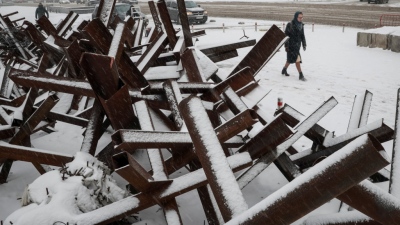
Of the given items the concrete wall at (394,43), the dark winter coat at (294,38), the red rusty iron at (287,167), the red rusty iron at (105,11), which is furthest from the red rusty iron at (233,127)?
the concrete wall at (394,43)

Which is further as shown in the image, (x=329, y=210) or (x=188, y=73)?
(x=188, y=73)

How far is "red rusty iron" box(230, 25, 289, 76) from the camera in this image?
3789mm

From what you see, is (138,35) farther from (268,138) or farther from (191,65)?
(268,138)

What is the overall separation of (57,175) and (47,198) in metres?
0.24

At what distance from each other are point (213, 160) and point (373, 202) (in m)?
0.81

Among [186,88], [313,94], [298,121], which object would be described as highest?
[186,88]

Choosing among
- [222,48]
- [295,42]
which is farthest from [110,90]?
[295,42]

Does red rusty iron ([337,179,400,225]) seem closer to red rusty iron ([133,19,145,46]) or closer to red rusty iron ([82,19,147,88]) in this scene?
red rusty iron ([82,19,147,88])

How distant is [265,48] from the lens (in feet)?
12.6

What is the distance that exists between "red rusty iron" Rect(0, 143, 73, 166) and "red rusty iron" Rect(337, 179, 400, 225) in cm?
247

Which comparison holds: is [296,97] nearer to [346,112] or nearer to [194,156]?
[346,112]

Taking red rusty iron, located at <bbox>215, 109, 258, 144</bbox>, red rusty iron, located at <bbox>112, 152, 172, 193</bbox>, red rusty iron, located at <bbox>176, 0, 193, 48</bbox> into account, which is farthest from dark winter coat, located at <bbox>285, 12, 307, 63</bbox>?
red rusty iron, located at <bbox>112, 152, 172, 193</bbox>

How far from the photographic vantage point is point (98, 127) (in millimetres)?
3281

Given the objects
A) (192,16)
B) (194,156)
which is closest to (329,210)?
(194,156)
